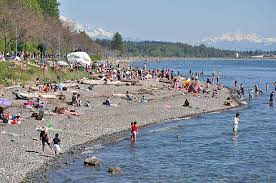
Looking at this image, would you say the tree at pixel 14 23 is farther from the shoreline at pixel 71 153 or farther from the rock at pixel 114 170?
the rock at pixel 114 170

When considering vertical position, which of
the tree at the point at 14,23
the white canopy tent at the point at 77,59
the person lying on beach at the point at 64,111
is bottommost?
the person lying on beach at the point at 64,111

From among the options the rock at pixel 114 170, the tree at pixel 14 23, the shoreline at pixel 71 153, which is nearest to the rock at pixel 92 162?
the shoreline at pixel 71 153

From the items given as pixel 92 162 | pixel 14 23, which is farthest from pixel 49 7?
pixel 92 162

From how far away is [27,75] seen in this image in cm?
6153

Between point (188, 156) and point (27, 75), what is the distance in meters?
33.4

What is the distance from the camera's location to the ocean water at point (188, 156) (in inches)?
1077

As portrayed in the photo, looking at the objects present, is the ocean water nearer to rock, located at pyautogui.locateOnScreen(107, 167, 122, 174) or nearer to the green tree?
rock, located at pyautogui.locateOnScreen(107, 167, 122, 174)

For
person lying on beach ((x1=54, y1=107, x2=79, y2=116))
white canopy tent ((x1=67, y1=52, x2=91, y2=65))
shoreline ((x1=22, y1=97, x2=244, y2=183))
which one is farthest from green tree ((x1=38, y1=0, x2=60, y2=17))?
shoreline ((x1=22, y1=97, x2=244, y2=183))

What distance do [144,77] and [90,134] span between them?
49962mm

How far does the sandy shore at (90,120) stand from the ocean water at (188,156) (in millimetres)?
1805

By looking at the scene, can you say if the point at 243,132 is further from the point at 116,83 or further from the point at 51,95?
the point at 116,83

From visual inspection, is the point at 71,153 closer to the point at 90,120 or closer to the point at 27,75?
the point at 90,120

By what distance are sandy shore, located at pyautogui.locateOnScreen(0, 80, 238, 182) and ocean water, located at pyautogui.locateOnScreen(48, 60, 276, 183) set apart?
180 cm

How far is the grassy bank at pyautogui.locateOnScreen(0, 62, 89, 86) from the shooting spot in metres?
57.9
